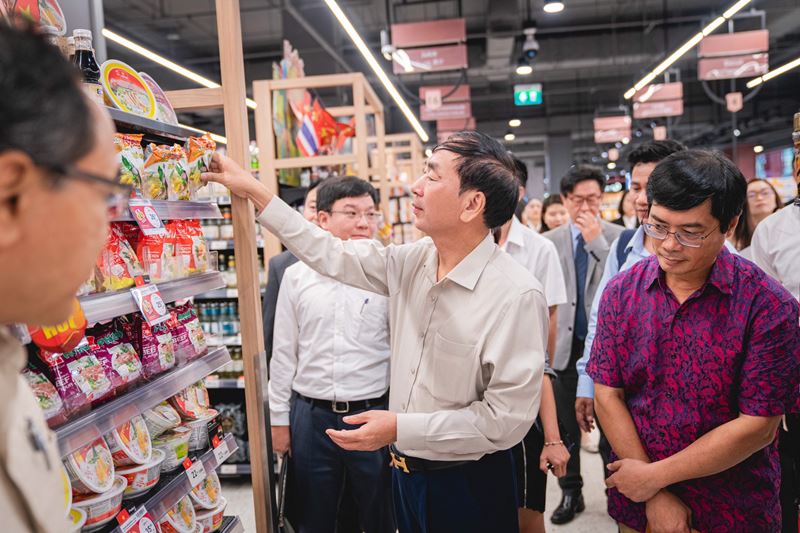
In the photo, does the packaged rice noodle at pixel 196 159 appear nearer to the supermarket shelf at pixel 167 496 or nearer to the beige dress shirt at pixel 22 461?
the supermarket shelf at pixel 167 496

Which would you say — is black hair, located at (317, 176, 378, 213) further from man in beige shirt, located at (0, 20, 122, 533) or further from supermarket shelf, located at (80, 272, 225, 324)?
man in beige shirt, located at (0, 20, 122, 533)

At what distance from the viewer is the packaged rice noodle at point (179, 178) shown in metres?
1.78

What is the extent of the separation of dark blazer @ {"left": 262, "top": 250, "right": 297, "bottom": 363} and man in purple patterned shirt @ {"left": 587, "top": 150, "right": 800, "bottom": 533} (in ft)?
6.58

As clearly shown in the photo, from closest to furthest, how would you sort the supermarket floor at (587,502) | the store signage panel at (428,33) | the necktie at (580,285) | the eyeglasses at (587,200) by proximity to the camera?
the supermarket floor at (587,502)
the necktie at (580,285)
the eyeglasses at (587,200)
the store signage panel at (428,33)

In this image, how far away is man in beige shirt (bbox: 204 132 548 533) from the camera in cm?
187

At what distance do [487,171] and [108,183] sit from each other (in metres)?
1.41

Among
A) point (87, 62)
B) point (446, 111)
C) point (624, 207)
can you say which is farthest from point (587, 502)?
Answer: point (446, 111)

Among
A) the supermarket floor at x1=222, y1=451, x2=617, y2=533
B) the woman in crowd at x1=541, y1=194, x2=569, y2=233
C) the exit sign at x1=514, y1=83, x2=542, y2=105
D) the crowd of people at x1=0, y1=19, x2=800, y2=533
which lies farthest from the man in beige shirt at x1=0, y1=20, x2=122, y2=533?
the exit sign at x1=514, y1=83, x2=542, y2=105

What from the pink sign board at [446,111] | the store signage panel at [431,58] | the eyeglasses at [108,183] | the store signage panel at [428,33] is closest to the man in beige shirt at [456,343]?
the eyeglasses at [108,183]

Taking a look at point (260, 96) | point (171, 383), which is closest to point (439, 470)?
point (171, 383)

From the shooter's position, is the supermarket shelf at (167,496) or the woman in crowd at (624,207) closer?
the supermarket shelf at (167,496)

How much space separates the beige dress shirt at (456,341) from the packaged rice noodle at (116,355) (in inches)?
23.4

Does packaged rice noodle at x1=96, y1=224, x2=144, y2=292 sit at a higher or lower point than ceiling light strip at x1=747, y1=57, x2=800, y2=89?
lower

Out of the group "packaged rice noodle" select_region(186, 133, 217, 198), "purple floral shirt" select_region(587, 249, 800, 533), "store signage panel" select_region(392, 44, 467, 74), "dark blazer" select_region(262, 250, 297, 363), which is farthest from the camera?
"store signage panel" select_region(392, 44, 467, 74)
